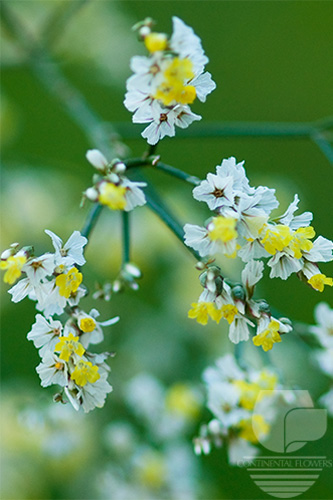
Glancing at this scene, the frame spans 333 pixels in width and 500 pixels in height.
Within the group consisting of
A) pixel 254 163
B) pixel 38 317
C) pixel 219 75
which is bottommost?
pixel 38 317

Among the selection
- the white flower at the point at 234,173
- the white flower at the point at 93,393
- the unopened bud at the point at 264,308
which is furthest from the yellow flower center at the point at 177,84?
the white flower at the point at 93,393

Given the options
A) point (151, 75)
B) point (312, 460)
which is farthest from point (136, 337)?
point (151, 75)

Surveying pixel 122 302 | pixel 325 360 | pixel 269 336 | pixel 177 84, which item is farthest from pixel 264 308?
pixel 122 302

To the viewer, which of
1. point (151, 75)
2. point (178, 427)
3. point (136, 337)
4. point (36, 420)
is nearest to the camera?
point (151, 75)

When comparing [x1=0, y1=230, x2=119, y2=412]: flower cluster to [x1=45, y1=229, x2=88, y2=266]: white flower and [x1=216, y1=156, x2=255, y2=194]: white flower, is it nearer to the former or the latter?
[x1=45, y1=229, x2=88, y2=266]: white flower

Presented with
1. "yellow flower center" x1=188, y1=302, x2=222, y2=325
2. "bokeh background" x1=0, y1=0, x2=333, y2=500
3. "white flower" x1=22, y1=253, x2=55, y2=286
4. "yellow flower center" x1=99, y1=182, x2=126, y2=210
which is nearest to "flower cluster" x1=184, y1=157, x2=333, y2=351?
"yellow flower center" x1=188, y1=302, x2=222, y2=325

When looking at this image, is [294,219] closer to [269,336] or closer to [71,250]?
[269,336]

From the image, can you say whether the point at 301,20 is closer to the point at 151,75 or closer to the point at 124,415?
the point at 124,415
